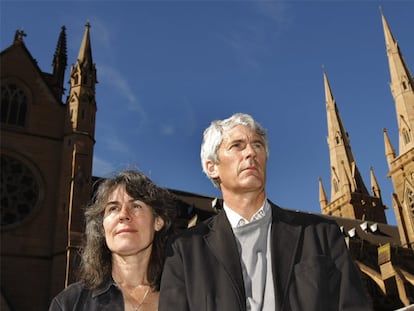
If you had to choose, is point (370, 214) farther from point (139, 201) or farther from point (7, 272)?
point (139, 201)

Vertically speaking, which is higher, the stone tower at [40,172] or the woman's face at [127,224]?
the stone tower at [40,172]

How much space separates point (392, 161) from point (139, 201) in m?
39.1

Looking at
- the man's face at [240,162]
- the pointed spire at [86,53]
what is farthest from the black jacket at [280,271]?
the pointed spire at [86,53]

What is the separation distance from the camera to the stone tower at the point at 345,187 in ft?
153

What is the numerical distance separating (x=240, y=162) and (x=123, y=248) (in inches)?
43.0

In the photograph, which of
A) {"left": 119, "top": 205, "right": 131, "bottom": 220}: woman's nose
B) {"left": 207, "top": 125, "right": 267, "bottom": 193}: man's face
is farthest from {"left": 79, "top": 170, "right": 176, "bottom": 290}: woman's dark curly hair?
{"left": 207, "top": 125, "right": 267, "bottom": 193}: man's face

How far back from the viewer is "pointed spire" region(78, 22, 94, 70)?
2332 cm

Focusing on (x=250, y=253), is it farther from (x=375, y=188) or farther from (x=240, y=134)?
(x=375, y=188)

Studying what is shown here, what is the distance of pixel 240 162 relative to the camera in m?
3.37

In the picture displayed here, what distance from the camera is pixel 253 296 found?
10.1 ft

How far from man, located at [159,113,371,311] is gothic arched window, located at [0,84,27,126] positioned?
19648 mm

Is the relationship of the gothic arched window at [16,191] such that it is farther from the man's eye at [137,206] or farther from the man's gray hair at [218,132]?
the man's gray hair at [218,132]

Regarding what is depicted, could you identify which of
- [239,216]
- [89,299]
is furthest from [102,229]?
[239,216]

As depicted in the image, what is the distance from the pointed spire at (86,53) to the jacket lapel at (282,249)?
843 inches
